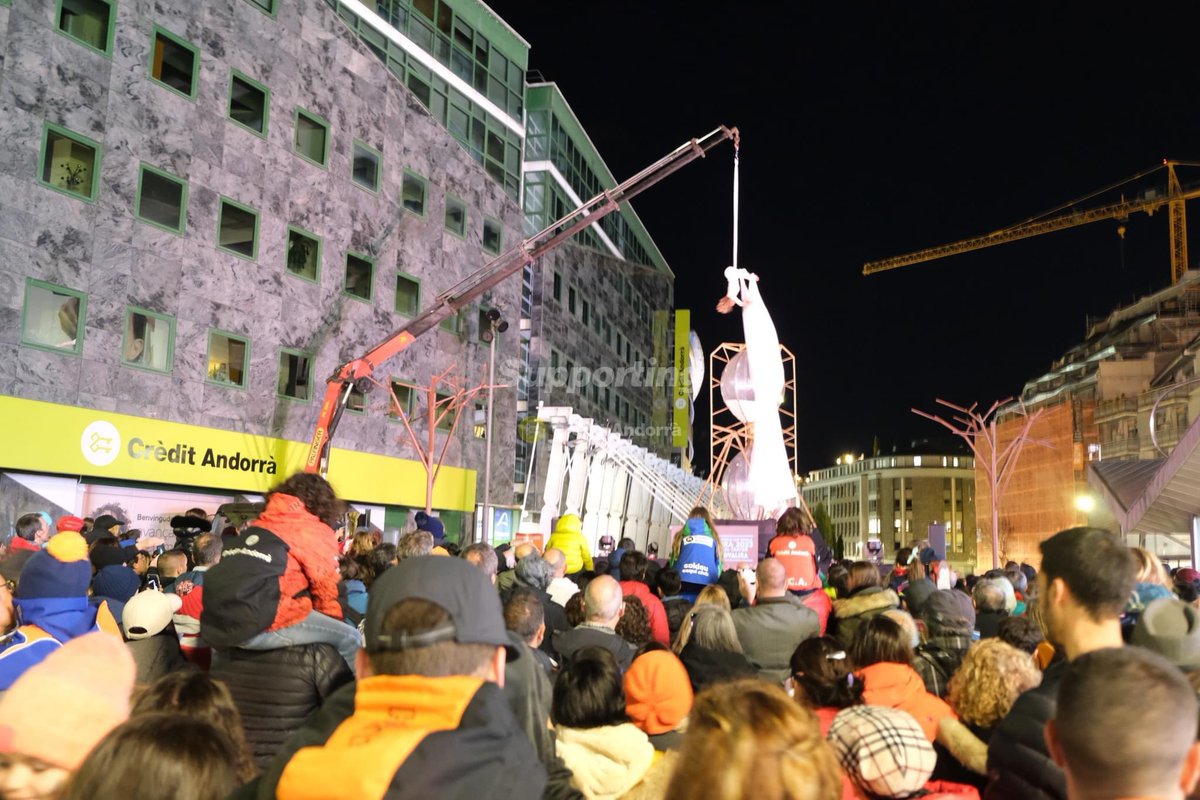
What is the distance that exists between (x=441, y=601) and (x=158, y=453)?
71.1 feet

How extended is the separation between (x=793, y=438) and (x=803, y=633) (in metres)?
25.3

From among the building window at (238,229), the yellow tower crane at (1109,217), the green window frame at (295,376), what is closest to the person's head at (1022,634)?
the building window at (238,229)

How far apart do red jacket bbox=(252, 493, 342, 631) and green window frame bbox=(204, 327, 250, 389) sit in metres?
20.2

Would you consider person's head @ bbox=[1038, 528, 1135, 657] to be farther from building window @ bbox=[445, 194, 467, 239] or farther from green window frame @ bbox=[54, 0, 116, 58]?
building window @ bbox=[445, 194, 467, 239]

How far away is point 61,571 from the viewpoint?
546 centimetres

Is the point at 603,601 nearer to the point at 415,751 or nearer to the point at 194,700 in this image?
the point at 194,700

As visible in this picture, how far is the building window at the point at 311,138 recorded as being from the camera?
2658 cm

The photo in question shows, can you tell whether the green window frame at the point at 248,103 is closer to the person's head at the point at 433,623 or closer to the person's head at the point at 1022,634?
the person's head at the point at 1022,634

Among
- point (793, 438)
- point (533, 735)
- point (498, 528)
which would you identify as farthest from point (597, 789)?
point (498, 528)

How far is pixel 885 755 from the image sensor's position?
349cm

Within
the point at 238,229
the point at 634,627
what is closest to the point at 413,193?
the point at 238,229

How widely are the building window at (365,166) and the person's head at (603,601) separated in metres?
24.9

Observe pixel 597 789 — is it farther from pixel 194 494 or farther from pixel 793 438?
pixel 793 438

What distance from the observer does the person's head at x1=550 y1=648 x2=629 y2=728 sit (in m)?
4.28
